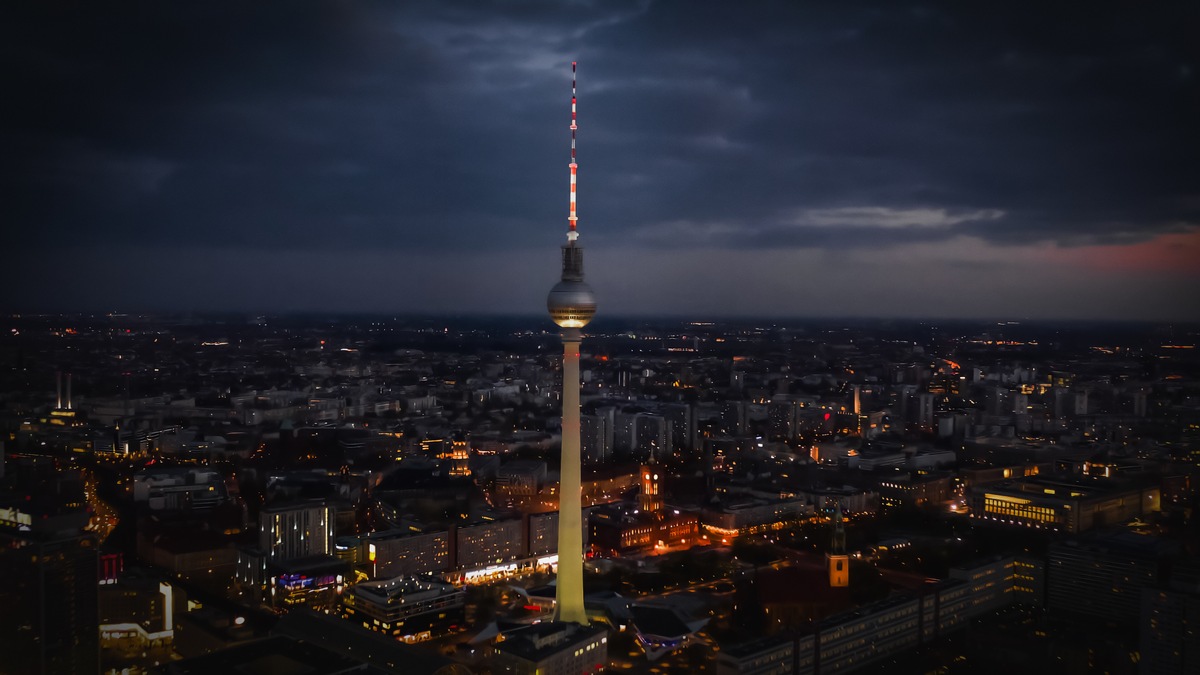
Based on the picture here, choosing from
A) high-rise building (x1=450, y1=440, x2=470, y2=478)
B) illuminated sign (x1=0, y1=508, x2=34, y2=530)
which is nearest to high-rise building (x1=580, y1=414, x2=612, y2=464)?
high-rise building (x1=450, y1=440, x2=470, y2=478)

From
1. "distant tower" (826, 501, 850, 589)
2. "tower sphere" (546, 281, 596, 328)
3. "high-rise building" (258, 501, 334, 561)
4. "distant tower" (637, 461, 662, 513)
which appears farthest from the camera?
"distant tower" (637, 461, 662, 513)

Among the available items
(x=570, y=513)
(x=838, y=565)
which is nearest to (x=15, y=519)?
(x=570, y=513)

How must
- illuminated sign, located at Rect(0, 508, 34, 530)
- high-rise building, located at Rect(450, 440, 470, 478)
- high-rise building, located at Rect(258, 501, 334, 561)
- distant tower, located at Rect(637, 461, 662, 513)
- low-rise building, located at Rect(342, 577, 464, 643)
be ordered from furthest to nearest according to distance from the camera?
1. high-rise building, located at Rect(450, 440, 470, 478)
2. distant tower, located at Rect(637, 461, 662, 513)
3. high-rise building, located at Rect(258, 501, 334, 561)
4. low-rise building, located at Rect(342, 577, 464, 643)
5. illuminated sign, located at Rect(0, 508, 34, 530)

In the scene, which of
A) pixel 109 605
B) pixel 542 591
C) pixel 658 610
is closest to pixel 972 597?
pixel 658 610

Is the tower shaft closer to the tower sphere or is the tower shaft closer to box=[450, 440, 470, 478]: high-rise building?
the tower sphere

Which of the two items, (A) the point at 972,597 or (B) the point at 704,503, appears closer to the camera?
(A) the point at 972,597

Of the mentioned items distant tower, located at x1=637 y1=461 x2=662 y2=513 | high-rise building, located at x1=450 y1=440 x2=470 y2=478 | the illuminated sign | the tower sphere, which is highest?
the tower sphere

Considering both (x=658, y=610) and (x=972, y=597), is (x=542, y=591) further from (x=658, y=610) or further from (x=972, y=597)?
(x=972, y=597)

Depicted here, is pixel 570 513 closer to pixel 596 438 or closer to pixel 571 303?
pixel 571 303
